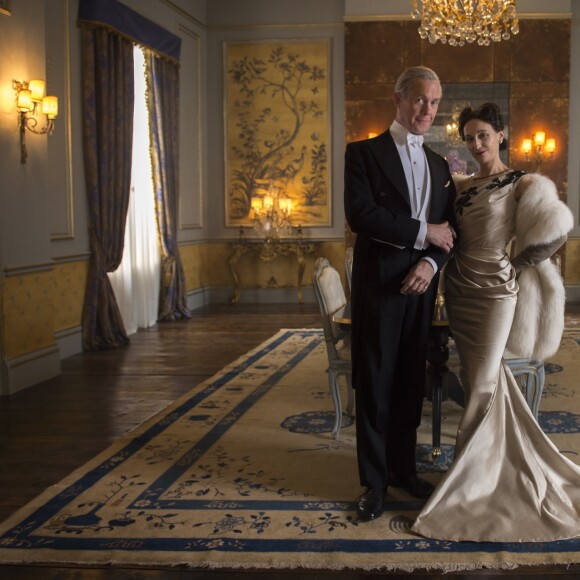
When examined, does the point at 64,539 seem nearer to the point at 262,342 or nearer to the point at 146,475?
the point at 146,475

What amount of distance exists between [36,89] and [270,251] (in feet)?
15.9

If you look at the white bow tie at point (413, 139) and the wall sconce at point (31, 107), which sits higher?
the wall sconce at point (31, 107)

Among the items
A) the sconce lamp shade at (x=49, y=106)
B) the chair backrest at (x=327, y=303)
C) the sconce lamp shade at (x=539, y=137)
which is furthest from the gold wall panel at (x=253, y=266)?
the chair backrest at (x=327, y=303)

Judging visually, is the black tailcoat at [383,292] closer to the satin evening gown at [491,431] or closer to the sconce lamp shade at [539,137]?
the satin evening gown at [491,431]

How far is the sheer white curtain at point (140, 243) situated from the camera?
7.86 metres

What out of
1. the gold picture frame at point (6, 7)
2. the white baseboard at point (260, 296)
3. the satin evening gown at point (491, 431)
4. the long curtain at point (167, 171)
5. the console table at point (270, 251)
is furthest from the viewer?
the white baseboard at point (260, 296)

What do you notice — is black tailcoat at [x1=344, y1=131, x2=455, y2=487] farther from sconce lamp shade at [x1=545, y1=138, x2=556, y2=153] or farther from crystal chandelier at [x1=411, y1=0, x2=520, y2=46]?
sconce lamp shade at [x1=545, y1=138, x2=556, y2=153]

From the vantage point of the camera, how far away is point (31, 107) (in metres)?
5.45

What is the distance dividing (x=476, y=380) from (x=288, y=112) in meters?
7.71

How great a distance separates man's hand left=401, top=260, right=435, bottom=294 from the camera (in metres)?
2.91

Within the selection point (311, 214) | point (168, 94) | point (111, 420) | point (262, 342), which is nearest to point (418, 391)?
point (111, 420)

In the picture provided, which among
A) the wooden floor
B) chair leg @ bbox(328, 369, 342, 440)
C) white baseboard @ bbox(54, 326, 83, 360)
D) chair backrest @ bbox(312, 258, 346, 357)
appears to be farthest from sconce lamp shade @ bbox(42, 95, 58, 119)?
chair leg @ bbox(328, 369, 342, 440)

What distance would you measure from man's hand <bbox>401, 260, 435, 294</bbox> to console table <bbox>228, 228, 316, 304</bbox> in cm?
707

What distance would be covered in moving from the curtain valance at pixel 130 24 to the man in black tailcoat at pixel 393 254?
4.66 metres
